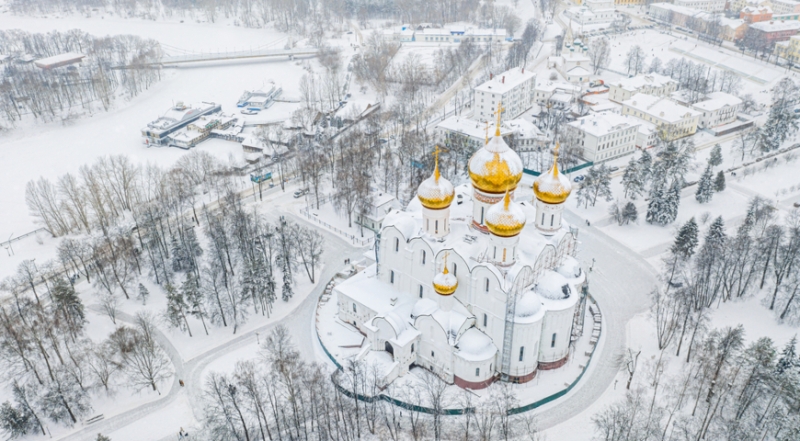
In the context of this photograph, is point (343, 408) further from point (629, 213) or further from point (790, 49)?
point (790, 49)

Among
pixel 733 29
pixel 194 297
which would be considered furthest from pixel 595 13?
pixel 194 297

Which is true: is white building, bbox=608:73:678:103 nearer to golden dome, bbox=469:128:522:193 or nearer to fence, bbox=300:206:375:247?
fence, bbox=300:206:375:247

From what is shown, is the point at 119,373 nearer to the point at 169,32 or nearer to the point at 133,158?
the point at 133,158

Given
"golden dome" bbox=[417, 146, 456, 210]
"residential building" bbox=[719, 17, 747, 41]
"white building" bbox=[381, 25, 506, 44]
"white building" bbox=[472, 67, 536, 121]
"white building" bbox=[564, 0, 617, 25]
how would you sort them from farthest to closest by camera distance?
"white building" bbox=[564, 0, 617, 25] < "white building" bbox=[381, 25, 506, 44] < "residential building" bbox=[719, 17, 747, 41] < "white building" bbox=[472, 67, 536, 121] < "golden dome" bbox=[417, 146, 456, 210]

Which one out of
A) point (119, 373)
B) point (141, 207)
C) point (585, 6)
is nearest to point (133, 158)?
point (141, 207)

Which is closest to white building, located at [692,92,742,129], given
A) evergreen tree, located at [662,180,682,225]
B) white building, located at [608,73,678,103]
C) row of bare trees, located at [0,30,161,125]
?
white building, located at [608,73,678,103]

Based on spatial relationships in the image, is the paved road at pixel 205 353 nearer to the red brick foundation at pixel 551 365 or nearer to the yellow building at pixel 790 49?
the red brick foundation at pixel 551 365
